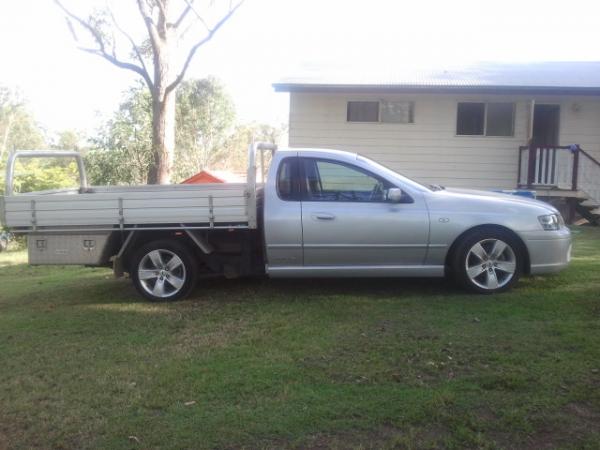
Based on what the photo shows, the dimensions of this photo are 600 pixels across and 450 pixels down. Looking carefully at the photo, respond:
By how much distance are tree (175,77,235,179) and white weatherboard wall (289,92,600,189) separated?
12134 millimetres

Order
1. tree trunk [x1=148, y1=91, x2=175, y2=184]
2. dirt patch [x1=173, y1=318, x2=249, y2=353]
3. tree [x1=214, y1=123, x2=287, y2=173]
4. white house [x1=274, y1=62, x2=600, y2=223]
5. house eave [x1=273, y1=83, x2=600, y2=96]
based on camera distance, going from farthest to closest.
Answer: tree [x1=214, y1=123, x2=287, y2=173] → white house [x1=274, y1=62, x2=600, y2=223] → tree trunk [x1=148, y1=91, x2=175, y2=184] → house eave [x1=273, y1=83, x2=600, y2=96] → dirt patch [x1=173, y1=318, x2=249, y2=353]

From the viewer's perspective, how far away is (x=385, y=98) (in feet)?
50.1

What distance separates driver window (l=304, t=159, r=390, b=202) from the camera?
6371 mm

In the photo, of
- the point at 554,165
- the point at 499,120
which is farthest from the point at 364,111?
the point at 554,165

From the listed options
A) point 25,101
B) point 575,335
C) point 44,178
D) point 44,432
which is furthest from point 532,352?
point 25,101

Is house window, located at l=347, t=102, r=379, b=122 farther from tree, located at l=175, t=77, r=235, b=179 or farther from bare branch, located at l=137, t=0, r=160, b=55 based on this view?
tree, located at l=175, t=77, r=235, b=179

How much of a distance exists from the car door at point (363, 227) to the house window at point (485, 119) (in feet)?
31.6

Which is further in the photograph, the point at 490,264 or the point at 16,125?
the point at 16,125

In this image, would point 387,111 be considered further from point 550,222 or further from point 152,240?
point 152,240

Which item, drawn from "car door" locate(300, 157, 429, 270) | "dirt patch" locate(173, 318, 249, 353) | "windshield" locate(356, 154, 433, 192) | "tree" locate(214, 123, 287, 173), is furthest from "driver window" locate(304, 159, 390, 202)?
"tree" locate(214, 123, 287, 173)

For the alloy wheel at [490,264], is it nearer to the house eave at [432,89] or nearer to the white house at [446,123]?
the house eave at [432,89]

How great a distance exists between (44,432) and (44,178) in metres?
18.7

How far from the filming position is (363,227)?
6238mm

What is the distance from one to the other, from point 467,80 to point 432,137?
5.19 feet
